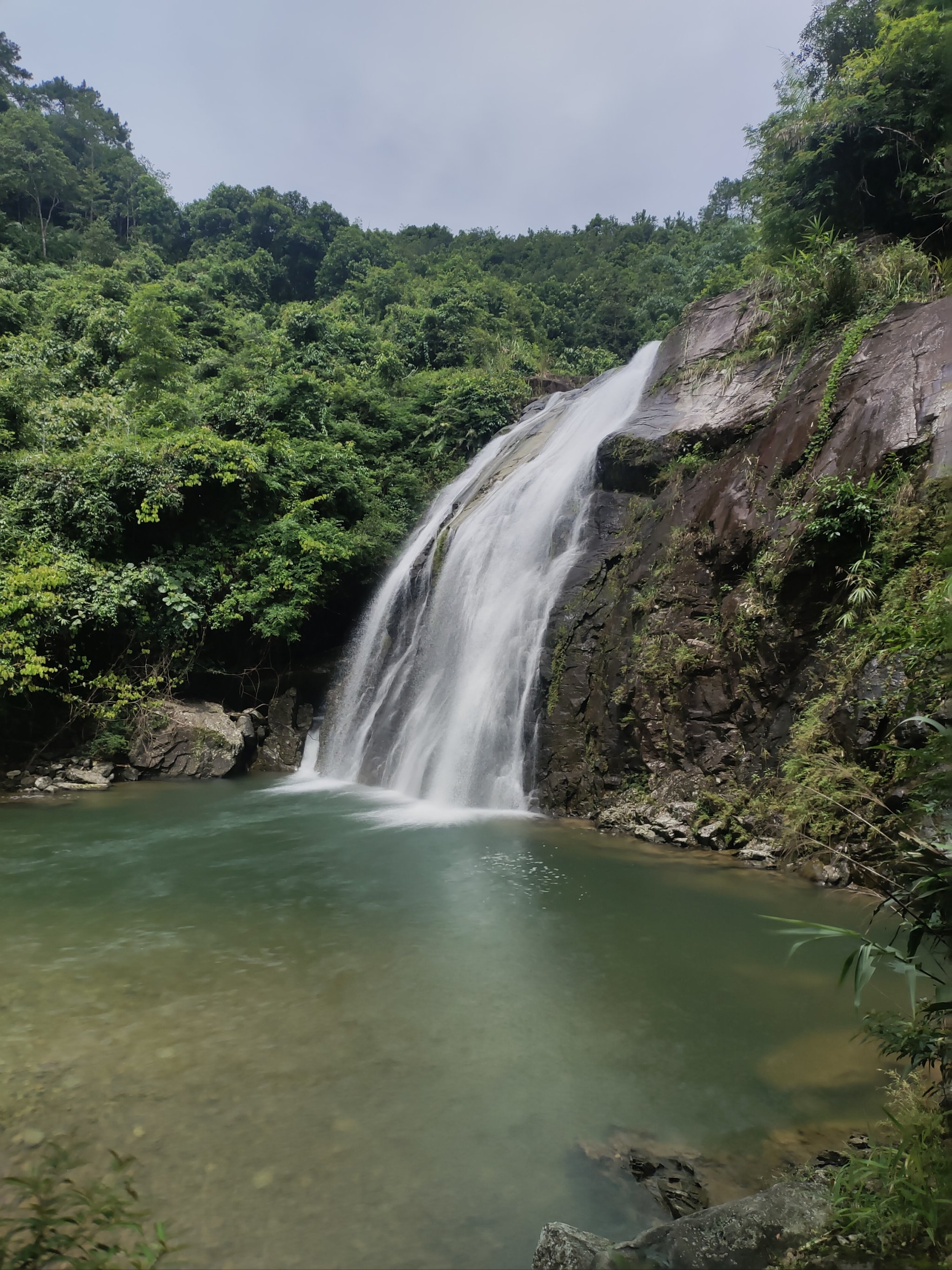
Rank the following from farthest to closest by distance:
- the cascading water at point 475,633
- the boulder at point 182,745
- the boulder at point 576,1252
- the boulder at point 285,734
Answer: the boulder at point 285,734, the boulder at point 182,745, the cascading water at point 475,633, the boulder at point 576,1252

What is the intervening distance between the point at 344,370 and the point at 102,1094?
71.1ft

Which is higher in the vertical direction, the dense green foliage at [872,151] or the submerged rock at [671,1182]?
the dense green foliage at [872,151]

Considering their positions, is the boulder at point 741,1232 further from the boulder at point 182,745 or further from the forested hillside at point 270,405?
the boulder at point 182,745

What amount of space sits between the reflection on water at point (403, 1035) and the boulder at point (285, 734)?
22.5 feet

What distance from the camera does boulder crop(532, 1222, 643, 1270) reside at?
7.59 ft

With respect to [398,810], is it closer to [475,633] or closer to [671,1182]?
[475,633]

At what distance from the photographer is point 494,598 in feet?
40.6

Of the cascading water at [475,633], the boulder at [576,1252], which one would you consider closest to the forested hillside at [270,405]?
the cascading water at [475,633]

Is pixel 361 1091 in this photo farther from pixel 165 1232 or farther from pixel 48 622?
pixel 48 622

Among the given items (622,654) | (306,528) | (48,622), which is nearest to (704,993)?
(622,654)

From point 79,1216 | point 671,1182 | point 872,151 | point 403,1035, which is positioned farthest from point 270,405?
point 671,1182

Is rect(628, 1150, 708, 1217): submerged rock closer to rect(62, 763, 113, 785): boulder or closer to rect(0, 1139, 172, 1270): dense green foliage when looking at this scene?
rect(0, 1139, 172, 1270): dense green foliage

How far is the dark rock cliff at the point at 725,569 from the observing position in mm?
7809

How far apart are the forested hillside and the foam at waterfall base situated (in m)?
3.58
